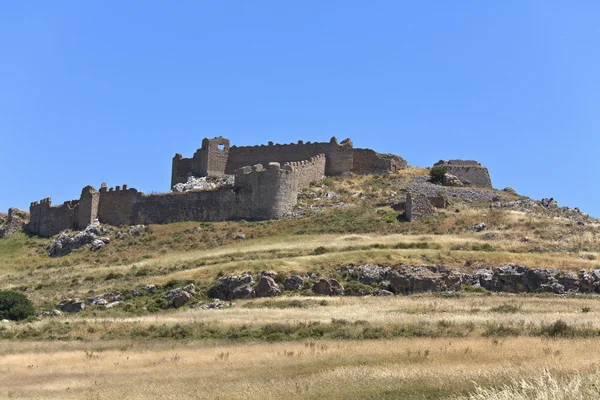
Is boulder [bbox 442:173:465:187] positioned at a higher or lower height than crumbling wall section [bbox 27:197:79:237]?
higher

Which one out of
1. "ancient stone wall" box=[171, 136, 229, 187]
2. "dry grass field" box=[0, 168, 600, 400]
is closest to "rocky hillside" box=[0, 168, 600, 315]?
"dry grass field" box=[0, 168, 600, 400]

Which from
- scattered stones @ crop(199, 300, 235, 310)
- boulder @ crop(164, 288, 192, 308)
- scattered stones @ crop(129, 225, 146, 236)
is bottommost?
scattered stones @ crop(199, 300, 235, 310)

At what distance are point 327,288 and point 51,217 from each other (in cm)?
3359

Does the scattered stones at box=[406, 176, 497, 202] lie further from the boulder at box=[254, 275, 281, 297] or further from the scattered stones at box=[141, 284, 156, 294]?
the scattered stones at box=[141, 284, 156, 294]

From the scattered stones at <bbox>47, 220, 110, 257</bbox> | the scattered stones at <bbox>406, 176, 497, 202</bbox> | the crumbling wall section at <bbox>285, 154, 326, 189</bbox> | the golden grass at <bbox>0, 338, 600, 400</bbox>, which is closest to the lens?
the golden grass at <bbox>0, 338, 600, 400</bbox>

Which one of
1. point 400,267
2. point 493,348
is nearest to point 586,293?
point 400,267

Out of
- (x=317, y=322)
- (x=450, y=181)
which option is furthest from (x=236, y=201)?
(x=317, y=322)

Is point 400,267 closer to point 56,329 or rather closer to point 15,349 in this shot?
point 56,329

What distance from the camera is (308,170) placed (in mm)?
58844

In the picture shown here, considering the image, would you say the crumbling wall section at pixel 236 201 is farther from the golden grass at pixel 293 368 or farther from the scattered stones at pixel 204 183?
the golden grass at pixel 293 368

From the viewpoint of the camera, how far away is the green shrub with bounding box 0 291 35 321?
111 feet

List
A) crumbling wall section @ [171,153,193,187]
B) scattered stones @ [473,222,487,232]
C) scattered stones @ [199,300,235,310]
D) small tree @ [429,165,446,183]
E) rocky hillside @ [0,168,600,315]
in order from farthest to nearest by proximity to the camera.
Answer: crumbling wall section @ [171,153,193,187] → small tree @ [429,165,446,183] → scattered stones @ [473,222,487,232] → rocky hillside @ [0,168,600,315] → scattered stones @ [199,300,235,310]

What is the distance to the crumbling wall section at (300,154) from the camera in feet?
203

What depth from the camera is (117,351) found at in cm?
2380
